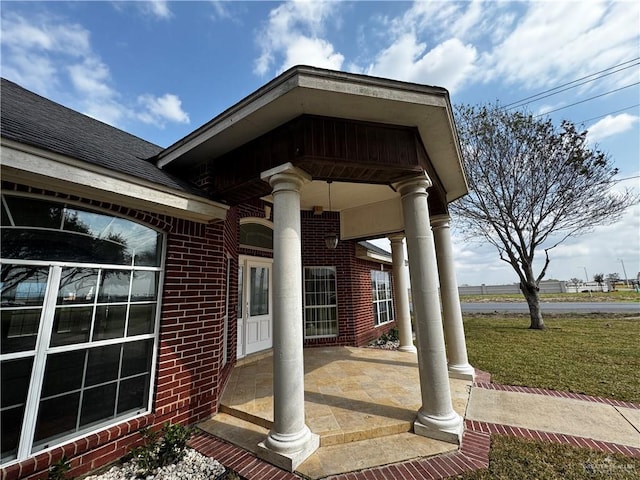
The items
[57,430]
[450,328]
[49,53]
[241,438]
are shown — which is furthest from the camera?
[450,328]

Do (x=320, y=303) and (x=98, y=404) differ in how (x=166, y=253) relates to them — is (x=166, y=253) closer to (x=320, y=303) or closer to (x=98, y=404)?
(x=98, y=404)

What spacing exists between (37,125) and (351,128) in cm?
338

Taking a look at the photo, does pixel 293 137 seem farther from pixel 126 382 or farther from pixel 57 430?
pixel 57 430

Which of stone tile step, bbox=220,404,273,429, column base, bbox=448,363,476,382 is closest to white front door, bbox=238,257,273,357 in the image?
stone tile step, bbox=220,404,273,429

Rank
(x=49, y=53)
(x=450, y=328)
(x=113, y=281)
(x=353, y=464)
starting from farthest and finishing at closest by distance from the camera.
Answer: (x=450, y=328) < (x=49, y=53) < (x=113, y=281) < (x=353, y=464)

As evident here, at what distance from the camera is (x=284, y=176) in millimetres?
3139

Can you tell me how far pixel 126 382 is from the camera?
3.03 meters

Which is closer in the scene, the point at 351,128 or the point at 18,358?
the point at 18,358

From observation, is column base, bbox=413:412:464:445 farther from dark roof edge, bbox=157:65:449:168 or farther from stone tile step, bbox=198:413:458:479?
dark roof edge, bbox=157:65:449:168

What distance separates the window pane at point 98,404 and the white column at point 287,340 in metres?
1.69

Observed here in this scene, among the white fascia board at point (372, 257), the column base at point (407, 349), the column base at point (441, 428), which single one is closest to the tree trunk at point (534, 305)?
the white fascia board at point (372, 257)

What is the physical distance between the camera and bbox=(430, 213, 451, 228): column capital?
534cm

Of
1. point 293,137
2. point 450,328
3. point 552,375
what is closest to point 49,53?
point 293,137

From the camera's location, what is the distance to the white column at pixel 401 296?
7352 millimetres
